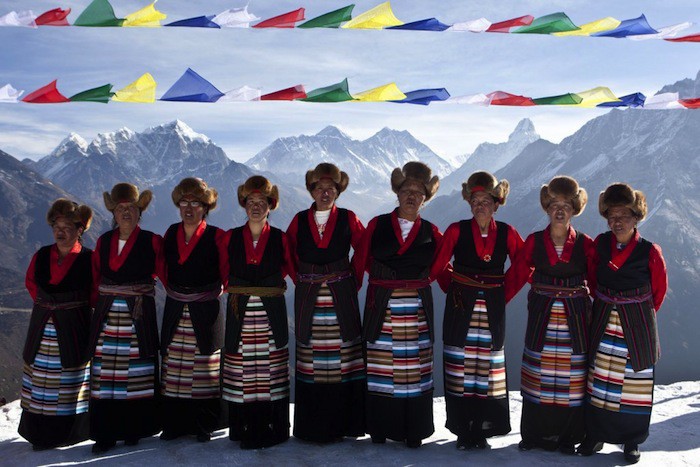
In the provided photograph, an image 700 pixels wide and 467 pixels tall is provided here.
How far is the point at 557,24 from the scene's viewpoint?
5.44m

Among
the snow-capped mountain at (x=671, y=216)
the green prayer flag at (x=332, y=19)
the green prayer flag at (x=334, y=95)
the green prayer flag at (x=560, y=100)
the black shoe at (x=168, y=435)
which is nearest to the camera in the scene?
the black shoe at (x=168, y=435)

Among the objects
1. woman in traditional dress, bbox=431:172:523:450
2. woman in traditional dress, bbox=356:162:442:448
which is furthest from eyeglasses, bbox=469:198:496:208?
woman in traditional dress, bbox=356:162:442:448

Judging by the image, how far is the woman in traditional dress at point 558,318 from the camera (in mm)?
4680

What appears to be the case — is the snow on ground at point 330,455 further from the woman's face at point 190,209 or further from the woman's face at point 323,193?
the woman's face at point 323,193

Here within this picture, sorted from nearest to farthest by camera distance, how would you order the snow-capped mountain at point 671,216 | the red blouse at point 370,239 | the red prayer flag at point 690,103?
the red blouse at point 370,239 < the red prayer flag at point 690,103 < the snow-capped mountain at point 671,216

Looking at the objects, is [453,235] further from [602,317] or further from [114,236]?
[114,236]

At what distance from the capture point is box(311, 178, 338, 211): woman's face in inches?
191

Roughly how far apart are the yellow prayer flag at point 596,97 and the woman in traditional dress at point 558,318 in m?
1.35

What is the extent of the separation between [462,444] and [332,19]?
379 cm

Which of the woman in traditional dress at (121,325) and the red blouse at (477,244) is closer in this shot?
the red blouse at (477,244)

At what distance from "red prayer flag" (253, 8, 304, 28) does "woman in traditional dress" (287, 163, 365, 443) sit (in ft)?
4.51

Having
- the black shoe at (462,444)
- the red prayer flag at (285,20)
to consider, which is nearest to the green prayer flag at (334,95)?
the red prayer flag at (285,20)

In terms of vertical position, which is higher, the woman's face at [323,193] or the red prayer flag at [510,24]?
the red prayer flag at [510,24]

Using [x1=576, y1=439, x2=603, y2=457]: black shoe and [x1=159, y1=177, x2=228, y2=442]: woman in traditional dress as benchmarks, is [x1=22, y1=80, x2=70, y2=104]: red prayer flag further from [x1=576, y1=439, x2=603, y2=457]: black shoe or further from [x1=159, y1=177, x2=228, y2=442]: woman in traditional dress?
[x1=576, y1=439, x2=603, y2=457]: black shoe
